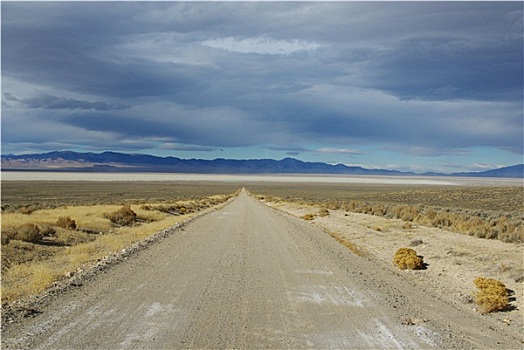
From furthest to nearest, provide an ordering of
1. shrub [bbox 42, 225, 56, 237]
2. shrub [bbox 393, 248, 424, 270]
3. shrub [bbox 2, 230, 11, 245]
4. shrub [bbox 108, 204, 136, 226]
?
shrub [bbox 108, 204, 136, 226] < shrub [bbox 42, 225, 56, 237] < shrub [bbox 2, 230, 11, 245] < shrub [bbox 393, 248, 424, 270]

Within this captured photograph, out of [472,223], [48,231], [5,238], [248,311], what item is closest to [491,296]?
[248,311]

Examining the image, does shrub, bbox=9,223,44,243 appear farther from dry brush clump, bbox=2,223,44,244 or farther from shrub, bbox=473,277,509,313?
shrub, bbox=473,277,509,313

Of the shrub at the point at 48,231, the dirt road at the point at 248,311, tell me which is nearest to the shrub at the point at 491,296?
the dirt road at the point at 248,311

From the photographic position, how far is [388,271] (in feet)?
45.5

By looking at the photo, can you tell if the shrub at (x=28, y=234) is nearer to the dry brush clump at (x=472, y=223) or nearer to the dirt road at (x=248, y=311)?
the dirt road at (x=248, y=311)

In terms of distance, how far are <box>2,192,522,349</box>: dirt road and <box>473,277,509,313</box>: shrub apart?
70cm

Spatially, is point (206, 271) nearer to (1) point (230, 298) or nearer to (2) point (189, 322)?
(1) point (230, 298)

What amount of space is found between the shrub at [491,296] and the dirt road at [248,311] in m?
0.70

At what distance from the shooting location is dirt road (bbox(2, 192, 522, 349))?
712 cm

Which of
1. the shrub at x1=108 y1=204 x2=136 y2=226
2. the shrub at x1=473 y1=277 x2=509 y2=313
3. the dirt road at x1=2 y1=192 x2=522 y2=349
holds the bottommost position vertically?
the shrub at x1=108 y1=204 x2=136 y2=226

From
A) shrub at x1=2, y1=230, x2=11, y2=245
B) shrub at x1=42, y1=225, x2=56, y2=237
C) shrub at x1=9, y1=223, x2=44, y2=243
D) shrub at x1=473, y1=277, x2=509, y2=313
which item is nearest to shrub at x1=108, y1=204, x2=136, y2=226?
shrub at x1=42, y1=225, x2=56, y2=237

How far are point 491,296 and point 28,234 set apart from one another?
1487 centimetres

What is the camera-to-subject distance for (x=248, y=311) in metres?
8.73

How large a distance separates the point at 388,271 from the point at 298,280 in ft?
11.6
